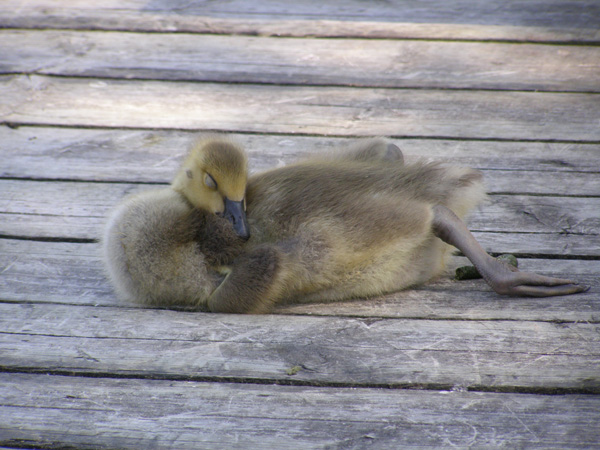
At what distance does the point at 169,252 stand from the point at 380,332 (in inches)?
31.7

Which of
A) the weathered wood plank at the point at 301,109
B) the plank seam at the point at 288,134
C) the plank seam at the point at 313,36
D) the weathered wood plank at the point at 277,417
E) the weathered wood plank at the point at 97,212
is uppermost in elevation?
the plank seam at the point at 313,36

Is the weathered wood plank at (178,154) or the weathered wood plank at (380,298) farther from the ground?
the weathered wood plank at (178,154)

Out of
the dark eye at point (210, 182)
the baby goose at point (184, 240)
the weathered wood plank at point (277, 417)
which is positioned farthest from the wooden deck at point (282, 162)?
the dark eye at point (210, 182)

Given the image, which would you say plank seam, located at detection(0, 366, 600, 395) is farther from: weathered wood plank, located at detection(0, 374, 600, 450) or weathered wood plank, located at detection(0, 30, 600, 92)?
weathered wood plank, located at detection(0, 30, 600, 92)

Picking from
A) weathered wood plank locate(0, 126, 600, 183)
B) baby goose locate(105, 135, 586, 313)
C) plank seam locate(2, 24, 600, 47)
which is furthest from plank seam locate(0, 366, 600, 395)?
plank seam locate(2, 24, 600, 47)

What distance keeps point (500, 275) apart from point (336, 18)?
313 centimetres

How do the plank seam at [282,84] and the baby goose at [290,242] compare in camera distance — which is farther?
the plank seam at [282,84]

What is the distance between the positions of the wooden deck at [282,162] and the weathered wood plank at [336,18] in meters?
0.02

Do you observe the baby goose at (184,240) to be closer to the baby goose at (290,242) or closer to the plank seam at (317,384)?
the baby goose at (290,242)

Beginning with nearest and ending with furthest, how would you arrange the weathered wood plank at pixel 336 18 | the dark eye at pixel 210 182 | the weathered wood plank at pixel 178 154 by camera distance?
the dark eye at pixel 210 182 < the weathered wood plank at pixel 178 154 < the weathered wood plank at pixel 336 18

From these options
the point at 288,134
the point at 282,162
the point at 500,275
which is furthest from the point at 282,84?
the point at 500,275

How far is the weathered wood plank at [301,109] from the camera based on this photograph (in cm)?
390

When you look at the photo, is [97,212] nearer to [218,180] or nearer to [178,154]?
[178,154]

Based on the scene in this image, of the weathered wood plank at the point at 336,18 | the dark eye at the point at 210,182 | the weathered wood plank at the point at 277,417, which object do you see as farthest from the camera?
the weathered wood plank at the point at 336,18
